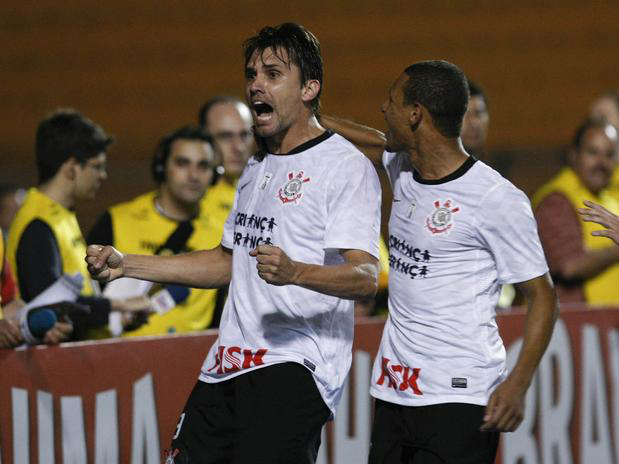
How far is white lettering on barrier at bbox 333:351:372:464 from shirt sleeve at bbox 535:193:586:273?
5.77 ft

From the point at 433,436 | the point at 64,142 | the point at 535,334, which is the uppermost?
the point at 64,142

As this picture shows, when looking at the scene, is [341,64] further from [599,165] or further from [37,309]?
[37,309]

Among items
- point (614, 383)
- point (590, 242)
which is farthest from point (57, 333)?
point (590, 242)

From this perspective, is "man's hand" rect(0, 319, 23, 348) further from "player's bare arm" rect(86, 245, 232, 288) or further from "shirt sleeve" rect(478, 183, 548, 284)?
"shirt sleeve" rect(478, 183, 548, 284)

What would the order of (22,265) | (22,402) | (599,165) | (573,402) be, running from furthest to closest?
(599,165), (573,402), (22,265), (22,402)

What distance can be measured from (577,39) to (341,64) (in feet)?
7.95

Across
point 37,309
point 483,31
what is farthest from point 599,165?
point 483,31

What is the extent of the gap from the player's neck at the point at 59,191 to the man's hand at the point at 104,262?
1739 mm

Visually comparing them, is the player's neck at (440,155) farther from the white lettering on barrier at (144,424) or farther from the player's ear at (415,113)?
the white lettering on barrier at (144,424)

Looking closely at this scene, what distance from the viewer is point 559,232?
7.08m

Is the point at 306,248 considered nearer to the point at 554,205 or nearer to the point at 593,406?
the point at 593,406

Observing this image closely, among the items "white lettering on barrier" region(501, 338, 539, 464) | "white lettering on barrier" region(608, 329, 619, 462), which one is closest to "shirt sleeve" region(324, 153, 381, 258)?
"white lettering on barrier" region(501, 338, 539, 464)

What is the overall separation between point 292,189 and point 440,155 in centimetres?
52

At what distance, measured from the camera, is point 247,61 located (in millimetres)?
4203
